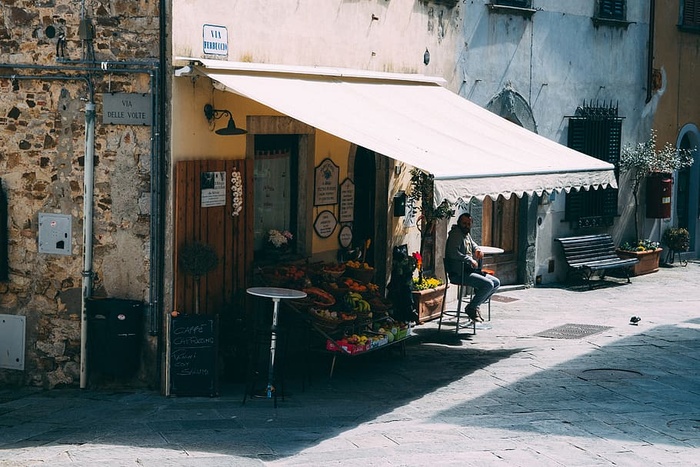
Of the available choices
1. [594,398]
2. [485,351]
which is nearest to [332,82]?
[485,351]

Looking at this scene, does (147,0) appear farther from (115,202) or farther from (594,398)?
(594,398)

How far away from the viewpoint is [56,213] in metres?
11.1

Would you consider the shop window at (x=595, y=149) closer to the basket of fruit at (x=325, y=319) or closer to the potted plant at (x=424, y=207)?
the potted plant at (x=424, y=207)

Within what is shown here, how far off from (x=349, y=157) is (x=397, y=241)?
1548mm

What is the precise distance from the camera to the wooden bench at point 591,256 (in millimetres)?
18094

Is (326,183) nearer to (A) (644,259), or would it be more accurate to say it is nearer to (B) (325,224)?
(B) (325,224)

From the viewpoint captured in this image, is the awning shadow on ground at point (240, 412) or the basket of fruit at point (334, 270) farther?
the basket of fruit at point (334, 270)

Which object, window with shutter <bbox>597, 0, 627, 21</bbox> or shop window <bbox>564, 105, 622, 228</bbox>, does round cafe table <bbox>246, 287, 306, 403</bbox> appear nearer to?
shop window <bbox>564, 105, 622, 228</bbox>

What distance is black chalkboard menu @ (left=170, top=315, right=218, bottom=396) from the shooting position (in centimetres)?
1060

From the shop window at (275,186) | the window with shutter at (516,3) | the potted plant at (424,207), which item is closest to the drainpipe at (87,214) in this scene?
the shop window at (275,186)

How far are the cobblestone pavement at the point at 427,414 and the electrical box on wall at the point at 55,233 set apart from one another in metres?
1.36

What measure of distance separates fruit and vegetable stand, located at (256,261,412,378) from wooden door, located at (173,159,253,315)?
14.4 inches

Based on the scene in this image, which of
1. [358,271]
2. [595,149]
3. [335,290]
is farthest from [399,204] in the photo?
[595,149]

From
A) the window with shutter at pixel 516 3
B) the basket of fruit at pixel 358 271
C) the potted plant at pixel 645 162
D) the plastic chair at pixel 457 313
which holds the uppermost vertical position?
the window with shutter at pixel 516 3
